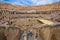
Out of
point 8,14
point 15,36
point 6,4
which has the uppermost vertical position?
point 6,4

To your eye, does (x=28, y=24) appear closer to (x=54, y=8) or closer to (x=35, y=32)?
(x=35, y=32)

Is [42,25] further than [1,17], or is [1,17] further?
[1,17]

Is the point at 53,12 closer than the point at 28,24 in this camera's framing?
No

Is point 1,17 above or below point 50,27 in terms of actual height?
above

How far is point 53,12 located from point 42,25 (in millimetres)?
662

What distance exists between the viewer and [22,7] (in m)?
4.38

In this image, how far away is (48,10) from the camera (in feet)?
14.1

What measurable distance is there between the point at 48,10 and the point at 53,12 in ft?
0.54

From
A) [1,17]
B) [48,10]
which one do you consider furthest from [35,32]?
[1,17]

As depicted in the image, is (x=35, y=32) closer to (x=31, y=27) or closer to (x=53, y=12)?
(x=31, y=27)

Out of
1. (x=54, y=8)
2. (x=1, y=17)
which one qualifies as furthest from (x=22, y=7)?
(x=54, y=8)

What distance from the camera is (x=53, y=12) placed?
169 inches

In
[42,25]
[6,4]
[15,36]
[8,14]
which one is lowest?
[15,36]

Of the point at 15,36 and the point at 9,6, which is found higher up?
the point at 9,6
